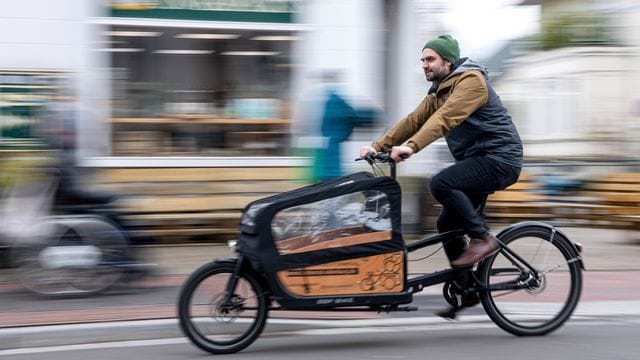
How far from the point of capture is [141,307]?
691 cm

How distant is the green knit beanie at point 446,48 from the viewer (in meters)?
5.62

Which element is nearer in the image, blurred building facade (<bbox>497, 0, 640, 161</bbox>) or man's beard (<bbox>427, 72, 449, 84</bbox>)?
man's beard (<bbox>427, 72, 449, 84</bbox>)

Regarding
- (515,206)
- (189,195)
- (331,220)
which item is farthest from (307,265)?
(515,206)

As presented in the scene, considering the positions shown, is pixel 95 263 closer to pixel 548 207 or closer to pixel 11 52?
pixel 11 52

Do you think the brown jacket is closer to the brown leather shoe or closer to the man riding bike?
the man riding bike

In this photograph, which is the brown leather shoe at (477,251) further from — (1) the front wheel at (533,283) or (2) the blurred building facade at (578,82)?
(2) the blurred building facade at (578,82)

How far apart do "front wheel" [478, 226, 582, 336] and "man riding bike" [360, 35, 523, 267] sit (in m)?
0.23

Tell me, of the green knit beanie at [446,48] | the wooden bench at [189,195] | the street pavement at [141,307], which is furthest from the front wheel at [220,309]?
the wooden bench at [189,195]

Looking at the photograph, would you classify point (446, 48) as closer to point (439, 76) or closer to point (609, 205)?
point (439, 76)

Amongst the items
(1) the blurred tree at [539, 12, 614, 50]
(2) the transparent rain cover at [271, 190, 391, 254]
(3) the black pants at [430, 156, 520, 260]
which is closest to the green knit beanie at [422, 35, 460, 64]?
(3) the black pants at [430, 156, 520, 260]

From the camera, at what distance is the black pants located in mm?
5578

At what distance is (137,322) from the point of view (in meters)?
6.39

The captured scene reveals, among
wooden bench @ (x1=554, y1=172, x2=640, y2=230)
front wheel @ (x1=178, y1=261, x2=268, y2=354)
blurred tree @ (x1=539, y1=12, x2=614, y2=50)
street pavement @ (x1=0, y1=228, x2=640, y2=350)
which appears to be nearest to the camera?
front wheel @ (x1=178, y1=261, x2=268, y2=354)

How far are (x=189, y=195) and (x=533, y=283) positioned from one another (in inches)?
203
